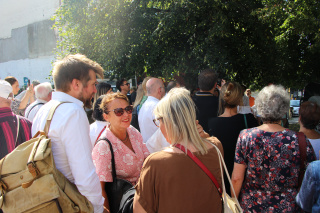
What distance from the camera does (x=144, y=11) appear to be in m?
5.37

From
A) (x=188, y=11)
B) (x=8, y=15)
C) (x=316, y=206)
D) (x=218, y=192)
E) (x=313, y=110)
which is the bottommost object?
(x=316, y=206)

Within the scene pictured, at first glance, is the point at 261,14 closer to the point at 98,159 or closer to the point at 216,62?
the point at 216,62

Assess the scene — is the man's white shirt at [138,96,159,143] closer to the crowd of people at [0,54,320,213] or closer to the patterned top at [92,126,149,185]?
the crowd of people at [0,54,320,213]

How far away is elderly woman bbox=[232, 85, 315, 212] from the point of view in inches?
89.5

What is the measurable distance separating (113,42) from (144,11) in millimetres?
923

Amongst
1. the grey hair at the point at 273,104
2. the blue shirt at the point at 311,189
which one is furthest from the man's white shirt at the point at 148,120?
the blue shirt at the point at 311,189

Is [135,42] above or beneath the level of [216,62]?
above

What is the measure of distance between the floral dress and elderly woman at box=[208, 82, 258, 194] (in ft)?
2.44

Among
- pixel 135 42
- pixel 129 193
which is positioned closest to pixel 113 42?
pixel 135 42

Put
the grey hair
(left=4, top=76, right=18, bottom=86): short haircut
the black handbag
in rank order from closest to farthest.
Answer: the black handbag < the grey hair < (left=4, top=76, right=18, bottom=86): short haircut

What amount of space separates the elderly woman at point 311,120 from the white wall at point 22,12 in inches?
797

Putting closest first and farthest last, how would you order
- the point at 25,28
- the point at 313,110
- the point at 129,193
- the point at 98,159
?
the point at 129,193 → the point at 98,159 → the point at 313,110 → the point at 25,28

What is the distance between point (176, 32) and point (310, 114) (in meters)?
3.30

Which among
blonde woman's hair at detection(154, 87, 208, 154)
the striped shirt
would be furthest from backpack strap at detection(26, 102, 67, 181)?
the striped shirt
